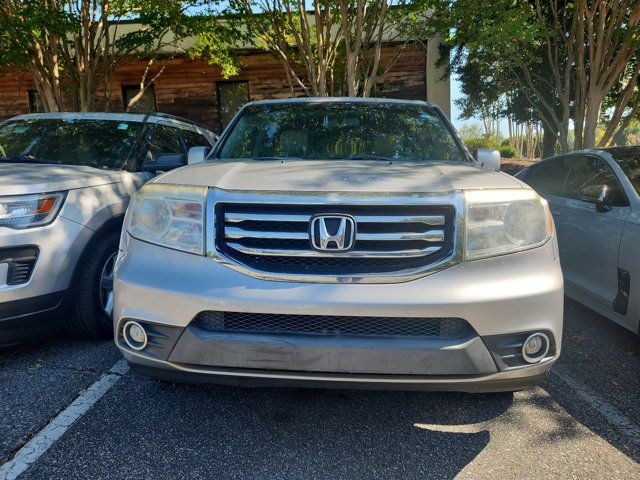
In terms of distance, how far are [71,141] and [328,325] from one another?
3540 mm

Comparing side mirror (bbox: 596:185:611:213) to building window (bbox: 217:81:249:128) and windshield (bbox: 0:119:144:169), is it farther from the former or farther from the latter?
building window (bbox: 217:81:249:128)

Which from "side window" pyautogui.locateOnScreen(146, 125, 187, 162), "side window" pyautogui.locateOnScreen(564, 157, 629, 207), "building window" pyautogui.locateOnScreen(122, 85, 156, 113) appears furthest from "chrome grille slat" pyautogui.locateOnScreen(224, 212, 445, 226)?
"building window" pyautogui.locateOnScreen(122, 85, 156, 113)

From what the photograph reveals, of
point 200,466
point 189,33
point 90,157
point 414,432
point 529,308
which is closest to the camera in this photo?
point 529,308

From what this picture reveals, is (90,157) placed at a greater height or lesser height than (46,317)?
greater

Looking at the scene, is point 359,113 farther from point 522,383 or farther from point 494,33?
point 494,33

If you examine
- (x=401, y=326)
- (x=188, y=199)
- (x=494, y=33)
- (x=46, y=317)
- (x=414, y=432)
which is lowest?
(x=414, y=432)

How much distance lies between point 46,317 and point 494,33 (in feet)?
22.2

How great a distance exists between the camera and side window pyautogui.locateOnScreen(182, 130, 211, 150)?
17.3 ft

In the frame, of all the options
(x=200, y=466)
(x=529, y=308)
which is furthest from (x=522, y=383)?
(x=200, y=466)

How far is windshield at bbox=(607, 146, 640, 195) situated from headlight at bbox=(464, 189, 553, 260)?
1828 millimetres

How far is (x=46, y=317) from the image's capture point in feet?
10.3

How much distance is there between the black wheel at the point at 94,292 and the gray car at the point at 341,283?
1.32 m

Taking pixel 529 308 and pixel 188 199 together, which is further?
pixel 188 199

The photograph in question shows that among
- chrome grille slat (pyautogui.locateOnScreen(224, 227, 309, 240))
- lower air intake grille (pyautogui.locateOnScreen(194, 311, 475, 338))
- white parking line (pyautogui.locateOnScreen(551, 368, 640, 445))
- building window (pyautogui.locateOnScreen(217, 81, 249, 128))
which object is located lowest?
white parking line (pyautogui.locateOnScreen(551, 368, 640, 445))
